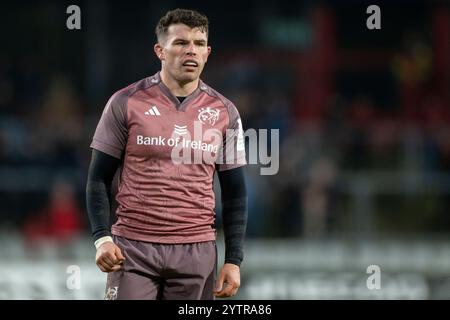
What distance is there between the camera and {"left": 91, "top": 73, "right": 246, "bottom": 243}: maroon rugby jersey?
634cm


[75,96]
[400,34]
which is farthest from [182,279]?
[400,34]

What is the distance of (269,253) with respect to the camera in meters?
13.2

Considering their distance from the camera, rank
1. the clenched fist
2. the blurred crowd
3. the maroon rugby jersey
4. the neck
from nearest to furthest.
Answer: the clenched fist, the maroon rugby jersey, the neck, the blurred crowd

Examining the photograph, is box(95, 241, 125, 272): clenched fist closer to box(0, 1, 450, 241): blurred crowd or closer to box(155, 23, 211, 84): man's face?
box(155, 23, 211, 84): man's face

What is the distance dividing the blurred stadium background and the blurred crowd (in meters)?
0.02

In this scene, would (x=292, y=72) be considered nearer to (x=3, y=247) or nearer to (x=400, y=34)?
(x=400, y=34)

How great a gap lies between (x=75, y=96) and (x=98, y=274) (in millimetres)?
5467

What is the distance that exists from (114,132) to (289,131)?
8873 millimetres

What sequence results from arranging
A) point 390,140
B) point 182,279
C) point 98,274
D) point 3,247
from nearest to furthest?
point 182,279
point 98,274
point 3,247
point 390,140

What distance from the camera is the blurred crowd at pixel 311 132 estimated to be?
45.0ft

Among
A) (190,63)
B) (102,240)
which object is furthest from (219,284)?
(190,63)

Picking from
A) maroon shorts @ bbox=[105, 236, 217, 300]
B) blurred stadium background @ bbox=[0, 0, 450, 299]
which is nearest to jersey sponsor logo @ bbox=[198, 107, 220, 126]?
maroon shorts @ bbox=[105, 236, 217, 300]

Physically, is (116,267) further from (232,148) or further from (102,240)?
(232,148)

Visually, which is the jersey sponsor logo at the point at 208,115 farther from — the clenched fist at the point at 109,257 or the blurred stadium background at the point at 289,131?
the blurred stadium background at the point at 289,131
